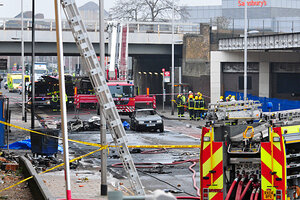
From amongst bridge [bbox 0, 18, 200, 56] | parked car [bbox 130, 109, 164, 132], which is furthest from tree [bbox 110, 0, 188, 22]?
parked car [bbox 130, 109, 164, 132]

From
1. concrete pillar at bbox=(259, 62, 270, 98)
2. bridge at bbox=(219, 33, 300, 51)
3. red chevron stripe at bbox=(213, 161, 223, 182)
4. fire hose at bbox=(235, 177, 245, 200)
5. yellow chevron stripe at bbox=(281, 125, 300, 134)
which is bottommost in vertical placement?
fire hose at bbox=(235, 177, 245, 200)

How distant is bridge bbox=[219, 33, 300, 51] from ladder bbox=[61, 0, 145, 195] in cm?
2461

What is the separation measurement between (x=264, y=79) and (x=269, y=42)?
6.12 meters

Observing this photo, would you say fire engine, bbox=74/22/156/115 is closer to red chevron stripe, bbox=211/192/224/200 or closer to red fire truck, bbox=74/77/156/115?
red fire truck, bbox=74/77/156/115

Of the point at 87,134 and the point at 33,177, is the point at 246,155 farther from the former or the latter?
the point at 87,134

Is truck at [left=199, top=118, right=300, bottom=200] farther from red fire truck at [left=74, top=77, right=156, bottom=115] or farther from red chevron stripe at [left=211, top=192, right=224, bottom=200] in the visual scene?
red fire truck at [left=74, top=77, right=156, bottom=115]

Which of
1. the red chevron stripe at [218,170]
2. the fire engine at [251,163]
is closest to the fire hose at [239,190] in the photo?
the fire engine at [251,163]

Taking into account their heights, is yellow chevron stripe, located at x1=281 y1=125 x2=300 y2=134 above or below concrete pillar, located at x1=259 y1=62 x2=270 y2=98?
below

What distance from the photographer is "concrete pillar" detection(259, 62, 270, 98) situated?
44.4 meters

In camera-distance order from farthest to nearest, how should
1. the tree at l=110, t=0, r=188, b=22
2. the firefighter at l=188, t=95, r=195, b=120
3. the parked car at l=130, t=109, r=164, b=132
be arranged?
the tree at l=110, t=0, r=188, b=22, the firefighter at l=188, t=95, r=195, b=120, the parked car at l=130, t=109, r=164, b=132

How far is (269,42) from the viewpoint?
3900 cm

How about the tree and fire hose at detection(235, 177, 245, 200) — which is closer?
fire hose at detection(235, 177, 245, 200)

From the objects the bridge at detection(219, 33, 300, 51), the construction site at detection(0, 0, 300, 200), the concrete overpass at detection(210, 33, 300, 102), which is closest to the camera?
the construction site at detection(0, 0, 300, 200)

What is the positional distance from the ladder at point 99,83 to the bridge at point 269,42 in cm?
2461
